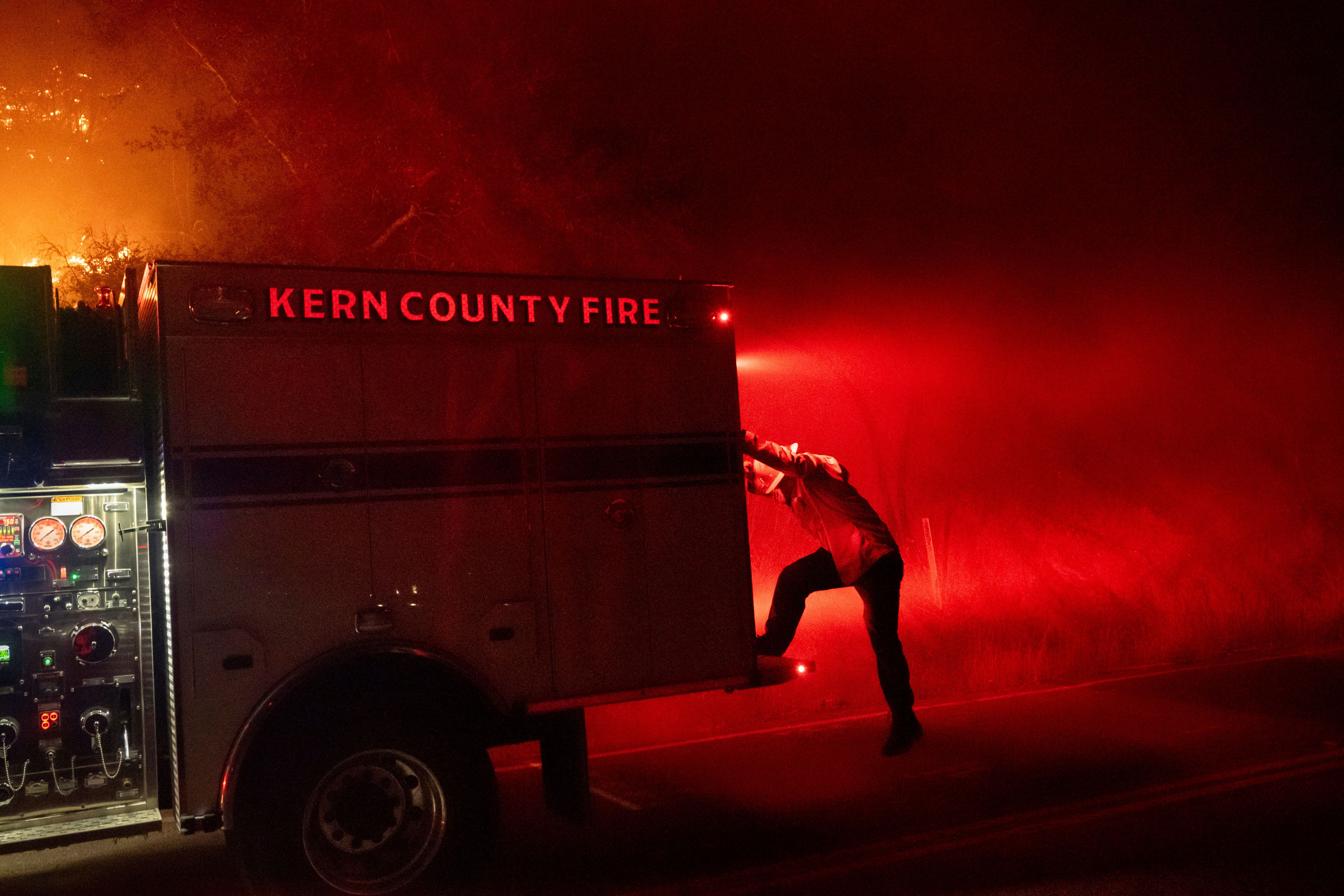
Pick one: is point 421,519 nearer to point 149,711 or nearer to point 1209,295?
point 149,711

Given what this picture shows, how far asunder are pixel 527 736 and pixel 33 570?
2.58 meters

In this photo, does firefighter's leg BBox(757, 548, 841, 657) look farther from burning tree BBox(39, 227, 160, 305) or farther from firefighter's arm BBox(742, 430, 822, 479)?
burning tree BBox(39, 227, 160, 305)

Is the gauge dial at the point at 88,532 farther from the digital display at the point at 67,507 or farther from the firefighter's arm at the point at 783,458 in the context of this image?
the firefighter's arm at the point at 783,458

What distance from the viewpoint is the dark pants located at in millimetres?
7684

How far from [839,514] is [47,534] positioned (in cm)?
493

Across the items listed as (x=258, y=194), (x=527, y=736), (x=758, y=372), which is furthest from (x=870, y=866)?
(x=758, y=372)

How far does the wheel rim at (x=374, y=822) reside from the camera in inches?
199

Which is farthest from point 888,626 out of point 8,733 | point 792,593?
point 8,733

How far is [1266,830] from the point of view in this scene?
5898 mm

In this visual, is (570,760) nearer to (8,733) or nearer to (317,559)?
(317,559)

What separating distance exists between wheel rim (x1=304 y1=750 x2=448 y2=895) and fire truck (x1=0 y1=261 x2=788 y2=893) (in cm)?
1

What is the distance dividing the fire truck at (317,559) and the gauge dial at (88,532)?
14 mm

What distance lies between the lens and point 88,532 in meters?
5.38

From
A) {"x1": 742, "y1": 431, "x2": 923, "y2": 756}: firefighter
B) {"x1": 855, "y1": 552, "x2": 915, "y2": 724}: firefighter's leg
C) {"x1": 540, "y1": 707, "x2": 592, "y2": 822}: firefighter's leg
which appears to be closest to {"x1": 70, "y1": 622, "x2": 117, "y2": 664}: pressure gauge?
{"x1": 540, "y1": 707, "x2": 592, "y2": 822}: firefighter's leg
